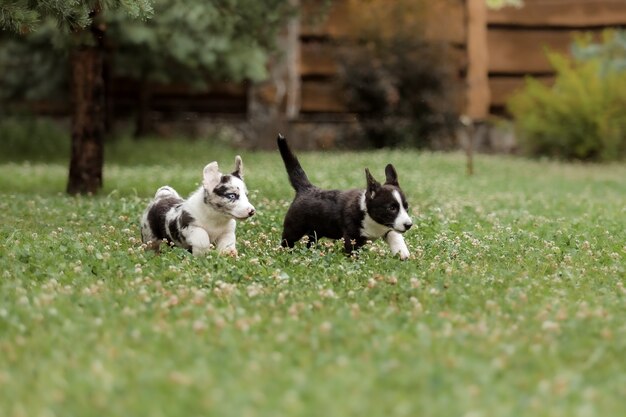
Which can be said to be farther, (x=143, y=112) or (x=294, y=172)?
(x=143, y=112)

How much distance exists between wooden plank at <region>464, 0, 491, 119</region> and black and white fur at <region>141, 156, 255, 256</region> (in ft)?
54.8

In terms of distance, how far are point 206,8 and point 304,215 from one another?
288 inches

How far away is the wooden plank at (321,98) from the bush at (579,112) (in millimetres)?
4284

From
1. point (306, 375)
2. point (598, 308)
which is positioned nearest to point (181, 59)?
point (598, 308)

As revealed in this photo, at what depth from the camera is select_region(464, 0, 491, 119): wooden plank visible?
25516 millimetres

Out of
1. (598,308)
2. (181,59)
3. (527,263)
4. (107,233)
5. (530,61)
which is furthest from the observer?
(530,61)

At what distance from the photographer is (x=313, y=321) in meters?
6.73

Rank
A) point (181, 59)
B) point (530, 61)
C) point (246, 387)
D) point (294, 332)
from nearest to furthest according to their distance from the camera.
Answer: point (246, 387) < point (294, 332) < point (181, 59) < point (530, 61)

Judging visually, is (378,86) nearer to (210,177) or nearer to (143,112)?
(143,112)

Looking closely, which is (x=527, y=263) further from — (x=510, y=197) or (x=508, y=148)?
(x=508, y=148)

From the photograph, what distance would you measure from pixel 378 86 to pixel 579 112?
4730 millimetres

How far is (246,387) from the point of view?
5.18m

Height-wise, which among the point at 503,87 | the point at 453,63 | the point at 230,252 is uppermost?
the point at 453,63

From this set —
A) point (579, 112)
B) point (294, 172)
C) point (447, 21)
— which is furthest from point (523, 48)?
point (294, 172)
